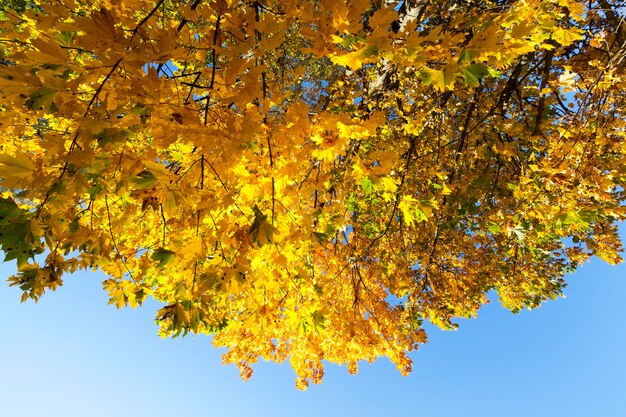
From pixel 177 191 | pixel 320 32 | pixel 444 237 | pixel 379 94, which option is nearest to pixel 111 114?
pixel 177 191

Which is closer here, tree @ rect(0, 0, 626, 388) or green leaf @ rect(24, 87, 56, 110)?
green leaf @ rect(24, 87, 56, 110)

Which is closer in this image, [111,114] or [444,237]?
[111,114]

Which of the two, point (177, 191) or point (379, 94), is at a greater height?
point (379, 94)

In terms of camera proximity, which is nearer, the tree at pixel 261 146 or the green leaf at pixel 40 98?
the green leaf at pixel 40 98

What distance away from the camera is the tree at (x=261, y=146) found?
135 centimetres

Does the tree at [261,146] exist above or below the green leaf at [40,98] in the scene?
above

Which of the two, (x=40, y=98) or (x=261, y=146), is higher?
(x=261, y=146)

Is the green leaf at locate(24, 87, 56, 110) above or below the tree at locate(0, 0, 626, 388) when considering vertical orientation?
below

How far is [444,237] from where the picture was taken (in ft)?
18.3

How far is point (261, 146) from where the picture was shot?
2.09m

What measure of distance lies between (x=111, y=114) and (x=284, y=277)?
5.72 feet

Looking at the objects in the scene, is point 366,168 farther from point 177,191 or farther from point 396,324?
point 396,324

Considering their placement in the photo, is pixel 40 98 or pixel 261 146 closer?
pixel 40 98

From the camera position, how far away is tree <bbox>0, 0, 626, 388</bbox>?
1.35 metres
